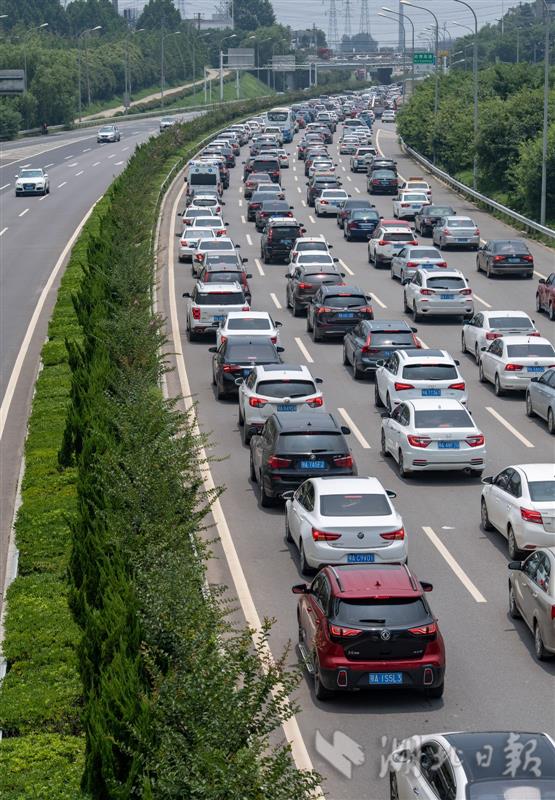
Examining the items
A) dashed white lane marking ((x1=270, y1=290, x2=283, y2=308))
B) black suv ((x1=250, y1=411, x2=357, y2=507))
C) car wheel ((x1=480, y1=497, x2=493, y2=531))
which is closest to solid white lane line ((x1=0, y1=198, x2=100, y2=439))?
dashed white lane marking ((x1=270, y1=290, x2=283, y2=308))

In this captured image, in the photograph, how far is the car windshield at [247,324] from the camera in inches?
1353

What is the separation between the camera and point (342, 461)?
77.4ft

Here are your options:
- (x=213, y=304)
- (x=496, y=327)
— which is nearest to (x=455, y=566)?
(x=496, y=327)

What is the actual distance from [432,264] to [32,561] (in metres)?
28.6

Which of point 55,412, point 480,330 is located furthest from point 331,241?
point 55,412

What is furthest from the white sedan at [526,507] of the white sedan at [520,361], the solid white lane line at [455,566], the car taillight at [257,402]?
the white sedan at [520,361]

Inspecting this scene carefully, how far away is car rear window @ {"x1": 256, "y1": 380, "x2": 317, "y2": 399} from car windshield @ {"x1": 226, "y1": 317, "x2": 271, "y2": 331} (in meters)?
6.18

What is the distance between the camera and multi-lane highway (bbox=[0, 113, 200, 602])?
29969 mm

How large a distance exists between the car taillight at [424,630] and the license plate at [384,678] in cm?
46

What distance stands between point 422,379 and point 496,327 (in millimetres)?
6312

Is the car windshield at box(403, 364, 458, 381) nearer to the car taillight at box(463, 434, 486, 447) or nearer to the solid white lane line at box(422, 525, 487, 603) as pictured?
the car taillight at box(463, 434, 486, 447)

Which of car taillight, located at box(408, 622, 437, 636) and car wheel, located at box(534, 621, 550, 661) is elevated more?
car taillight, located at box(408, 622, 437, 636)

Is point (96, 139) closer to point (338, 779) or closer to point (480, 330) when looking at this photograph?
point (480, 330)

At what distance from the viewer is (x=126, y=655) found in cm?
1316
